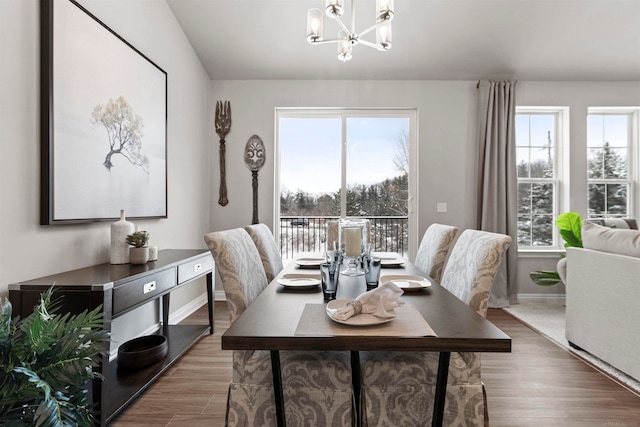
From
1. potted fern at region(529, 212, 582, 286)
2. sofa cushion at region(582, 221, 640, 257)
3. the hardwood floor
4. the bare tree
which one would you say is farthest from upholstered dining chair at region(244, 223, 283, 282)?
potted fern at region(529, 212, 582, 286)

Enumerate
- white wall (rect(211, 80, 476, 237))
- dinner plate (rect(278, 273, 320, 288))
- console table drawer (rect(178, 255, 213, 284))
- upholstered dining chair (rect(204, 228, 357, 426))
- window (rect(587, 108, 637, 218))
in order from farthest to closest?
window (rect(587, 108, 637, 218)) → white wall (rect(211, 80, 476, 237)) → console table drawer (rect(178, 255, 213, 284)) → dinner plate (rect(278, 273, 320, 288)) → upholstered dining chair (rect(204, 228, 357, 426))

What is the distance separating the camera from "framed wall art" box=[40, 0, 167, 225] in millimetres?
1886

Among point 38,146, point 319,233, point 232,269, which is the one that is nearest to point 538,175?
point 319,233

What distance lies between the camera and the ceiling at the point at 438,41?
3.31 metres

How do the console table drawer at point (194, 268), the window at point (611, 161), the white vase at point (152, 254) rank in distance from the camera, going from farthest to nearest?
the window at point (611, 161), the console table drawer at point (194, 268), the white vase at point (152, 254)

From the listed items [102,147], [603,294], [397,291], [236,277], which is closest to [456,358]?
[397,291]

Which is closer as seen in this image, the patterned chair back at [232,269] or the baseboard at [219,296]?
the patterned chair back at [232,269]

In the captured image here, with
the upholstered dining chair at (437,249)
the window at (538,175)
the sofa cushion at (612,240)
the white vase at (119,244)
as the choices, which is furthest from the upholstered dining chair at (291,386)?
the window at (538,175)

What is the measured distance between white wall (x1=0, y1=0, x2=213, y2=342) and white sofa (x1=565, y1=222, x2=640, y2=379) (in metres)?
3.22

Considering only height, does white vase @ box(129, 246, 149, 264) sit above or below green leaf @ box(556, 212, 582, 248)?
below

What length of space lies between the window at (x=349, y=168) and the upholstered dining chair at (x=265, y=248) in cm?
190

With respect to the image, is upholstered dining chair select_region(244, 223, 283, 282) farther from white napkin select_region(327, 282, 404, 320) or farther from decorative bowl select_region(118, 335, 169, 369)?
white napkin select_region(327, 282, 404, 320)

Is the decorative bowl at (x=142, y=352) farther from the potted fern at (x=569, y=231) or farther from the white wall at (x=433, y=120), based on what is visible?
the potted fern at (x=569, y=231)

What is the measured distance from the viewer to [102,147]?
7.56ft
